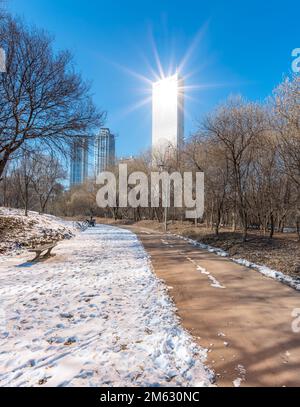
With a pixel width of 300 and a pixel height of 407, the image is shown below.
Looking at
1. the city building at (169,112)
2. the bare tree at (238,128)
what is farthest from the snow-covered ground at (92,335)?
the city building at (169,112)

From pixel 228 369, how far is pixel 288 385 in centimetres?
63

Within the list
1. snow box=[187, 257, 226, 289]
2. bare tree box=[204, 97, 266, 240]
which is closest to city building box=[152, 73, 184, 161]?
bare tree box=[204, 97, 266, 240]

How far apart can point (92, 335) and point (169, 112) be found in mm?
26843

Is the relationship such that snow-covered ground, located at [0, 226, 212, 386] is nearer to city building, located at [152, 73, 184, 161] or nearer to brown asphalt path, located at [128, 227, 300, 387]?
brown asphalt path, located at [128, 227, 300, 387]

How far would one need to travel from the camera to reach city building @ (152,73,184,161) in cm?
2290

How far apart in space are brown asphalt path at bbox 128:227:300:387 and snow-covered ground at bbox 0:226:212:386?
0.99 ft

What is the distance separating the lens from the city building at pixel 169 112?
2290 cm

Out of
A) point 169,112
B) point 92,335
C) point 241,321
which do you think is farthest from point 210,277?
point 169,112

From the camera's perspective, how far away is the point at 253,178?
25266 mm

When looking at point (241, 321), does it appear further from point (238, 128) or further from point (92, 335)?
point (238, 128)

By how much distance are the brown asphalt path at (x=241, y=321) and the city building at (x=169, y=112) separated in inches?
714

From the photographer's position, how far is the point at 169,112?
28.4 metres
